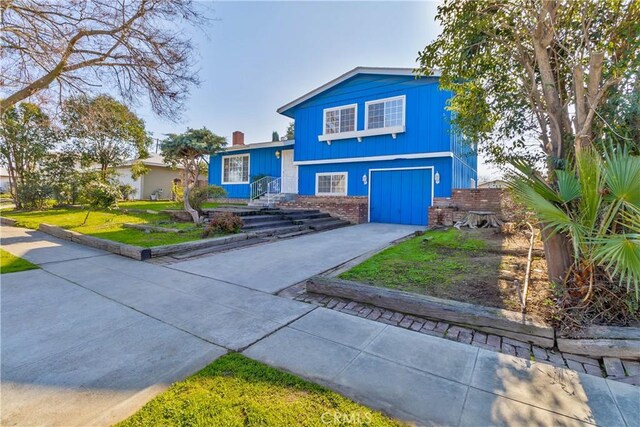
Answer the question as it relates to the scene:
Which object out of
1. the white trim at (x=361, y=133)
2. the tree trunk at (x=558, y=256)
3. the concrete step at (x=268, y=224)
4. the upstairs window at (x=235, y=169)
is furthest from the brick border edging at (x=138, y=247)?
the upstairs window at (x=235, y=169)

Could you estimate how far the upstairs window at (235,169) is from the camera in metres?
16.7

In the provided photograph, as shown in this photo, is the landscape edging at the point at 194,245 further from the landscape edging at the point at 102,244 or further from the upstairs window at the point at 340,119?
the upstairs window at the point at 340,119

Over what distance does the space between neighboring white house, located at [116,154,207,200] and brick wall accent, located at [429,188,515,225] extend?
64.3ft

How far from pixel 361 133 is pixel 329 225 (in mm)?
4317

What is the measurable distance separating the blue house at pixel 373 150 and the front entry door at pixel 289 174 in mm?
52

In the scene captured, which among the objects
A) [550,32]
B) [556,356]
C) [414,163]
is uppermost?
[550,32]

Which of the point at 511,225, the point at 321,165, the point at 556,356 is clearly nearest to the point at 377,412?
the point at 556,356

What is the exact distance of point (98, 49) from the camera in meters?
7.89

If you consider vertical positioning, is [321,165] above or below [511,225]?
above

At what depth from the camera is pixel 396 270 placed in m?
4.86

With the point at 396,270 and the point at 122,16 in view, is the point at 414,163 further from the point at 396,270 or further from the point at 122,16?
the point at 122,16

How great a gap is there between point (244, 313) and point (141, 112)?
8727 mm

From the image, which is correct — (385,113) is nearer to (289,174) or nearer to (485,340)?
(289,174)

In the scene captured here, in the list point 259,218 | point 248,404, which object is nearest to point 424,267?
point 248,404
